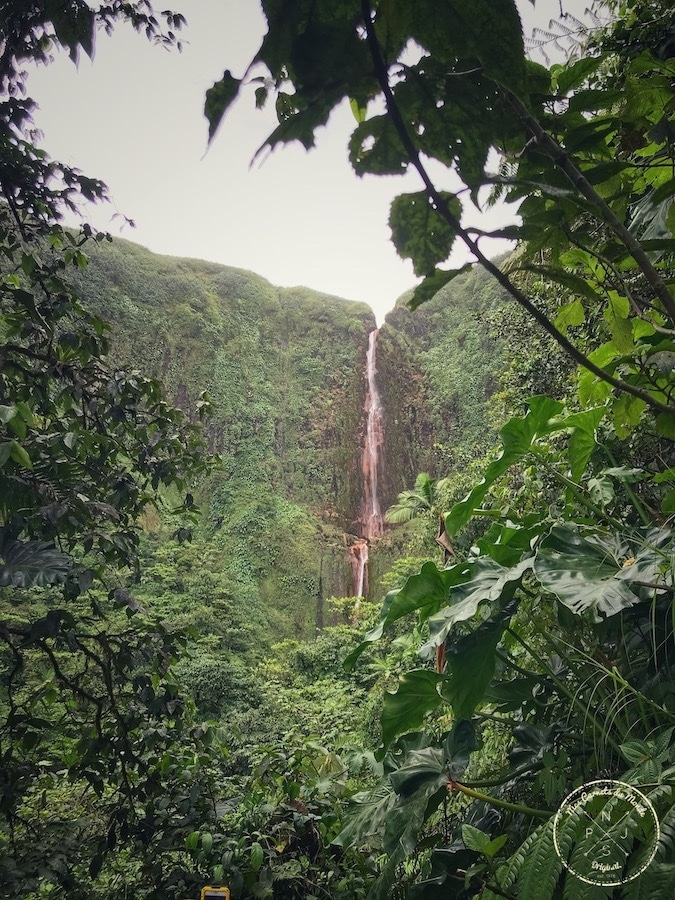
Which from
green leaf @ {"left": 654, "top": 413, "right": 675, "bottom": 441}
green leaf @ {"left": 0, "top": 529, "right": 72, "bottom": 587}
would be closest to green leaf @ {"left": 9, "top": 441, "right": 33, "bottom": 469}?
green leaf @ {"left": 0, "top": 529, "right": 72, "bottom": 587}

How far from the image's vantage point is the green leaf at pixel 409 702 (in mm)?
888

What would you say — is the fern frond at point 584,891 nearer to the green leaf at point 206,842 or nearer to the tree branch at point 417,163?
the tree branch at point 417,163

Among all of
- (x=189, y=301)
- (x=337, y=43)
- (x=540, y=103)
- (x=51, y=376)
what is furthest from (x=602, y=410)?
(x=189, y=301)

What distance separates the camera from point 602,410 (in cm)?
98

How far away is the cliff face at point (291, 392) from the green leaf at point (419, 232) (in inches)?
403

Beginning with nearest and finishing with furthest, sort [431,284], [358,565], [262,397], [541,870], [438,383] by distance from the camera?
[431,284] → [541,870] → [358,565] → [262,397] → [438,383]

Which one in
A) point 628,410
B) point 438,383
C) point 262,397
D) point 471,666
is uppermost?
point 262,397

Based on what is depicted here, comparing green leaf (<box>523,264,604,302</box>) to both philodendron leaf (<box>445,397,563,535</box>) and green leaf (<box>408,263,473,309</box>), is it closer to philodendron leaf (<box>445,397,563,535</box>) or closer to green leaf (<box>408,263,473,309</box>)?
green leaf (<box>408,263,473,309</box>)

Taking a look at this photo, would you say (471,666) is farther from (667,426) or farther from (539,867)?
(667,426)

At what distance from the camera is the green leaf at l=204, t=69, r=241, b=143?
33 centimetres

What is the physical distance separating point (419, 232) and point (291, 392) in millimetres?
13638

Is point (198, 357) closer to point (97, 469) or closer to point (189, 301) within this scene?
point (189, 301)

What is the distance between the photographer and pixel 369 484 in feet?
40.9

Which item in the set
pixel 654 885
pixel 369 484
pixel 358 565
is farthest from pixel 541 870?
pixel 369 484
